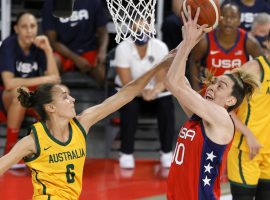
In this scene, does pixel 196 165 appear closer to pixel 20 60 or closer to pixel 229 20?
pixel 229 20

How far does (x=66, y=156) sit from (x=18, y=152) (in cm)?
28

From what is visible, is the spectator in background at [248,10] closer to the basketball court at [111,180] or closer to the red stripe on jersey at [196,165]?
the basketball court at [111,180]

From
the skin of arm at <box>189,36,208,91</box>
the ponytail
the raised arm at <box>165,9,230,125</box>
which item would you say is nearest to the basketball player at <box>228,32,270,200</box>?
the ponytail

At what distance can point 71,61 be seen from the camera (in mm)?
7098

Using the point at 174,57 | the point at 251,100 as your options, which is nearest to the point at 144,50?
the point at 251,100

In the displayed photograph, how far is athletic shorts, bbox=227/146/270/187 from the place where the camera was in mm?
4586

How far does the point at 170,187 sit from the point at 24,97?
3.13 feet

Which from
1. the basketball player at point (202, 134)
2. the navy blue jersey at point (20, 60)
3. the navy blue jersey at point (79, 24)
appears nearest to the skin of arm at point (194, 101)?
the basketball player at point (202, 134)

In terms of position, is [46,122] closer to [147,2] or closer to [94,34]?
[147,2]

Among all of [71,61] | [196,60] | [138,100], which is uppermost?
[196,60]

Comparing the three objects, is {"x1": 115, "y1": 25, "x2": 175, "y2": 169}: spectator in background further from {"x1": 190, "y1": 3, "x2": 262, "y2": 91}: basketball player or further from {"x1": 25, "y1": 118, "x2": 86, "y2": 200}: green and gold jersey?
{"x1": 25, "y1": 118, "x2": 86, "y2": 200}: green and gold jersey

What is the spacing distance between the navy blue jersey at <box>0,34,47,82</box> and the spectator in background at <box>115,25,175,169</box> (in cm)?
70

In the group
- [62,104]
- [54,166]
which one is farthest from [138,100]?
[54,166]

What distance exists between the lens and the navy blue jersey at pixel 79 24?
7.11 meters
